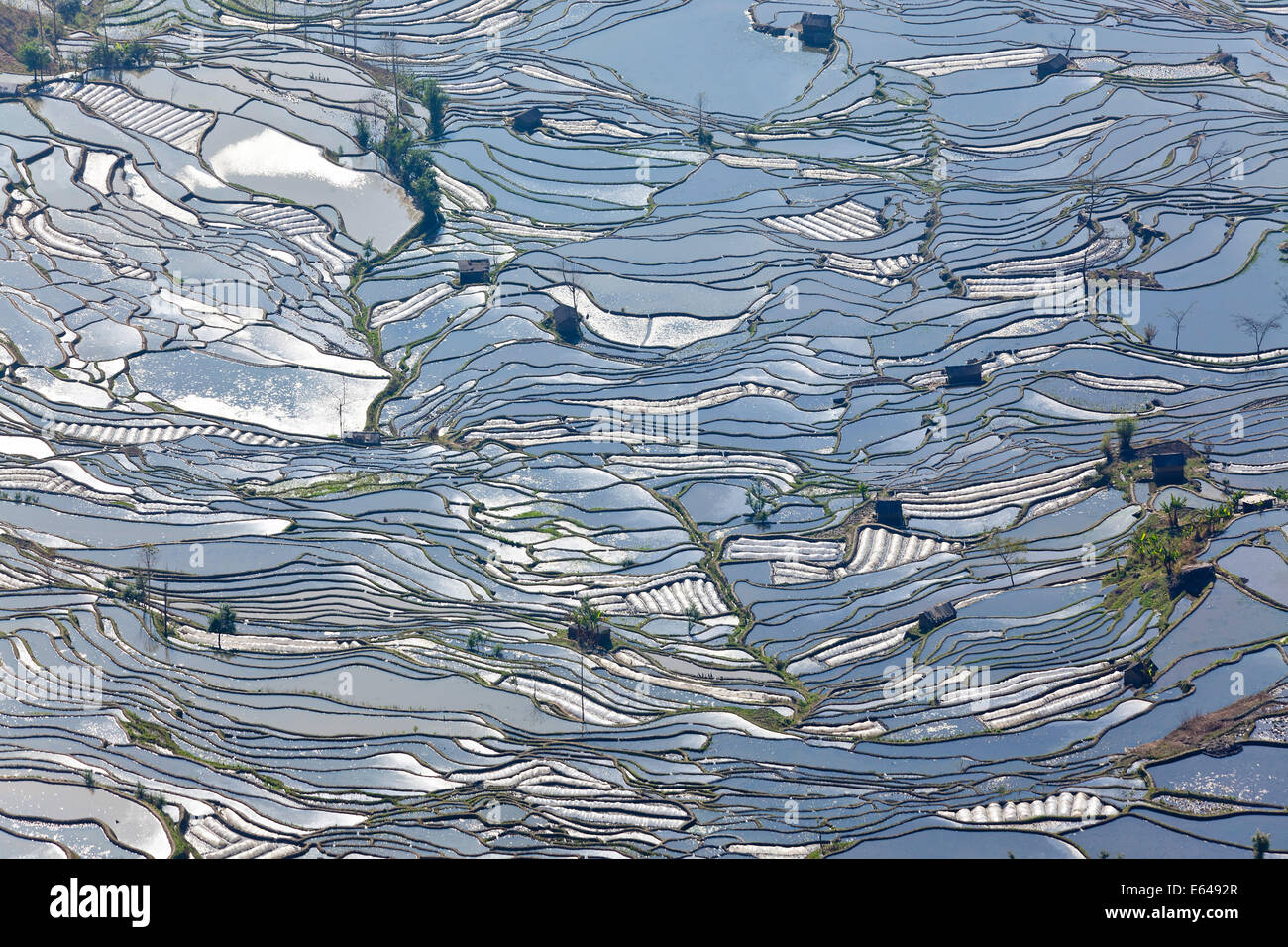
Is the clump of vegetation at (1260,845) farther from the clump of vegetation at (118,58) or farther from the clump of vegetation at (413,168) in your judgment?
the clump of vegetation at (118,58)

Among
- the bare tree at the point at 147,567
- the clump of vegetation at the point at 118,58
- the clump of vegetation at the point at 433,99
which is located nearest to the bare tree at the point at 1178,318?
the clump of vegetation at the point at 433,99

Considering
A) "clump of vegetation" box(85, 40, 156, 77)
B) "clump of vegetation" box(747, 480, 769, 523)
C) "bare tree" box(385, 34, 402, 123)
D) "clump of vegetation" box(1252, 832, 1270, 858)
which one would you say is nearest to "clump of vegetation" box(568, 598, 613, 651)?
"clump of vegetation" box(747, 480, 769, 523)

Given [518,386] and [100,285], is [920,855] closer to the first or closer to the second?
[518,386]

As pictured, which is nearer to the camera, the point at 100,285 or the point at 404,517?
the point at 404,517

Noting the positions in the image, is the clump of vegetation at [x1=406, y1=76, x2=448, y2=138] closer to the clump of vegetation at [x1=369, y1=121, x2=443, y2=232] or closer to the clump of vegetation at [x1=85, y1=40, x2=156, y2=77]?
the clump of vegetation at [x1=369, y1=121, x2=443, y2=232]

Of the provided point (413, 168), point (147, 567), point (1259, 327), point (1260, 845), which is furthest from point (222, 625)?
point (1259, 327)

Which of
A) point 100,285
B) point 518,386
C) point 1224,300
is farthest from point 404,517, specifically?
point 1224,300

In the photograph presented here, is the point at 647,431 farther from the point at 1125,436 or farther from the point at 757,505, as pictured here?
the point at 1125,436
